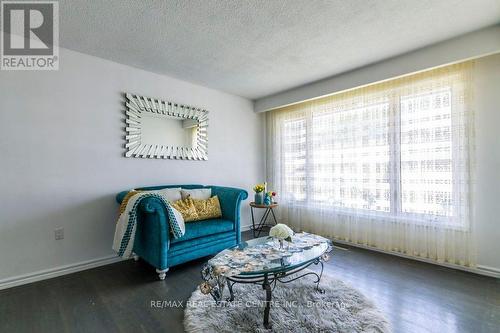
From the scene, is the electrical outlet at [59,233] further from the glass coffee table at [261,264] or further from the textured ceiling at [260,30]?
the textured ceiling at [260,30]

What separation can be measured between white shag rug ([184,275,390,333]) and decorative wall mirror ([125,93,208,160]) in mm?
1946

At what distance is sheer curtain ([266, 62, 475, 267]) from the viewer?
2473 mm

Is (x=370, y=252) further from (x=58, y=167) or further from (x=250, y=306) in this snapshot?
(x=58, y=167)

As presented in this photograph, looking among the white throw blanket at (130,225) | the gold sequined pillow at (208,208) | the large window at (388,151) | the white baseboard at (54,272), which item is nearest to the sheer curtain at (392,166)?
the large window at (388,151)

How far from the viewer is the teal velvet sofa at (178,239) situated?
2234mm

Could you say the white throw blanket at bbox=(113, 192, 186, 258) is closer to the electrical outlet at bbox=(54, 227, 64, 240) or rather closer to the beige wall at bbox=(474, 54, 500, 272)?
the electrical outlet at bbox=(54, 227, 64, 240)

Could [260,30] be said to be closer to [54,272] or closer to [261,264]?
[261,264]

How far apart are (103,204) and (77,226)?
0.33 metres

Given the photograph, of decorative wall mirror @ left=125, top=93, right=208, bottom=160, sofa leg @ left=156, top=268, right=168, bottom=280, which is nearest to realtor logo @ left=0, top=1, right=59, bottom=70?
decorative wall mirror @ left=125, top=93, right=208, bottom=160

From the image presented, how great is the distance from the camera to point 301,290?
6.55 feet

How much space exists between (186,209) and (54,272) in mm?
1444

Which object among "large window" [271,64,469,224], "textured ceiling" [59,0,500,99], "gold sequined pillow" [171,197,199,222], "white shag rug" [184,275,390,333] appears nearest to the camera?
"white shag rug" [184,275,390,333]

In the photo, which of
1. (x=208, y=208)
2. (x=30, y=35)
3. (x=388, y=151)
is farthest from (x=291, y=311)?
(x=30, y=35)

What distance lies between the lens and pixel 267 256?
1.78 metres
